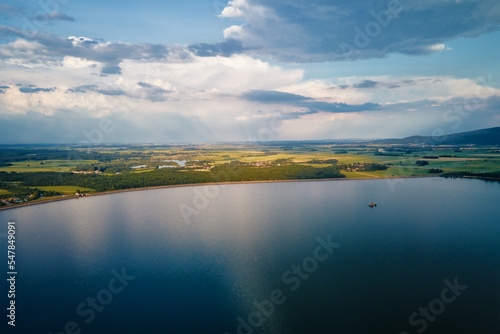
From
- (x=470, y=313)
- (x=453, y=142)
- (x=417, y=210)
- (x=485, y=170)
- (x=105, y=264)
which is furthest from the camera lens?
(x=453, y=142)

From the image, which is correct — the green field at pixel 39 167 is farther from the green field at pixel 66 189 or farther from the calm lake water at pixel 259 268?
the calm lake water at pixel 259 268

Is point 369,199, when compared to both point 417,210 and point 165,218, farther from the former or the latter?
point 165,218

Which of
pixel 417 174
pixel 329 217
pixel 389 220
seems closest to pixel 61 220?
pixel 329 217

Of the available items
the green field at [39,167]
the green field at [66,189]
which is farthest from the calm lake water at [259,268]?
the green field at [39,167]
